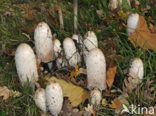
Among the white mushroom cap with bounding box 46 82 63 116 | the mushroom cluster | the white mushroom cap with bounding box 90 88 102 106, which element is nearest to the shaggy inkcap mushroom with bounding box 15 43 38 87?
the mushroom cluster

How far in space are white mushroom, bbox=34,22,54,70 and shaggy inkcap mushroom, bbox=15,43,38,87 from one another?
230 millimetres

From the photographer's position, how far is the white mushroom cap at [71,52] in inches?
105

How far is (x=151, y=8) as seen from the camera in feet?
11.9

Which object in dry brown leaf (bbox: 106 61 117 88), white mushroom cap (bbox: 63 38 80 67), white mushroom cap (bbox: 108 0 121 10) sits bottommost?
dry brown leaf (bbox: 106 61 117 88)

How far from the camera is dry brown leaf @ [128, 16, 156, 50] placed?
281 centimetres

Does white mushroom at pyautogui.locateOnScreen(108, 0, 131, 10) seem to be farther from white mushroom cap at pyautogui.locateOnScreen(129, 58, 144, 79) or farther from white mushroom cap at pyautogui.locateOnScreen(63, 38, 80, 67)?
white mushroom cap at pyautogui.locateOnScreen(129, 58, 144, 79)

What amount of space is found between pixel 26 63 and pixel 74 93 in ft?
1.86

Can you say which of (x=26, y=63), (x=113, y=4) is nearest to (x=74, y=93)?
(x=26, y=63)

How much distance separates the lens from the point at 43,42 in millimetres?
2662

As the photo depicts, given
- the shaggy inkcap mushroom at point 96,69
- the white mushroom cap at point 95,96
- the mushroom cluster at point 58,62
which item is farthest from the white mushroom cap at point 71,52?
the white mushroom cap at point 95,96

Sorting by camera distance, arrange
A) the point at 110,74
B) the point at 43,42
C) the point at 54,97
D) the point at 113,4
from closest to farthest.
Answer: the point at 54,97 < the point at 110,74 < the point at 43,42 < the point at 113,4

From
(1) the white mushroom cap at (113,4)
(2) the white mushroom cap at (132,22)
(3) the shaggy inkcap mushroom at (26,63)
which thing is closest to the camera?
(3) the shaggy inkcap mushroom at (26,63)

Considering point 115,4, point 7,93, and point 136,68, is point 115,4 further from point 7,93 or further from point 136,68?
point 7,93

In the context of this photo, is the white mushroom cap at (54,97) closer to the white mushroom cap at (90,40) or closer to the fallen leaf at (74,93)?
the fallen leaf at (74,93)
